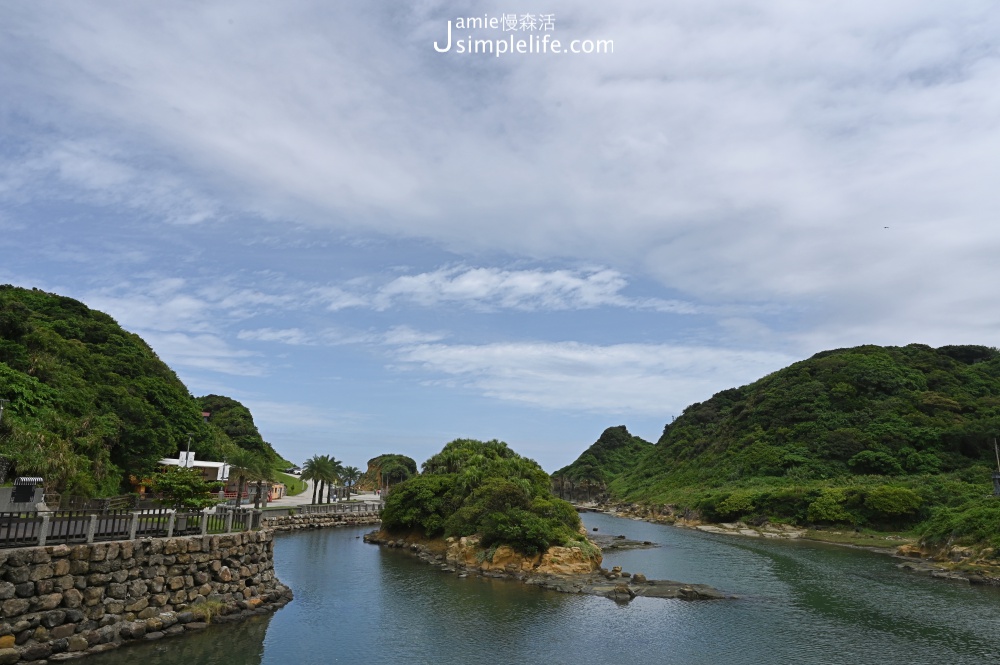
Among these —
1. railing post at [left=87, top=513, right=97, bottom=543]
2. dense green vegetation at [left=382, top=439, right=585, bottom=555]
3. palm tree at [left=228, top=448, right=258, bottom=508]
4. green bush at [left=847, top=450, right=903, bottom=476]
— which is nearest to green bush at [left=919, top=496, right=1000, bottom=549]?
green bush at [left=847, top=450, right=903, bottom=476]

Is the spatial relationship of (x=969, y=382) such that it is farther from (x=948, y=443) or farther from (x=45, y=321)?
(x=45, y=321)

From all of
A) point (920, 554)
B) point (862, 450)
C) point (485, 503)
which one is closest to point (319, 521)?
point (485, 503)

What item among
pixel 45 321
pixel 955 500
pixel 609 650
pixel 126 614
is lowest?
pixel 609 650

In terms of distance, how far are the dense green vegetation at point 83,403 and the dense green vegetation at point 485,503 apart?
2265 cm

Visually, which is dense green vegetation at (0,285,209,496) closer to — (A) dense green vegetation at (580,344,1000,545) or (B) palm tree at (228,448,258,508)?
(B) palm tree at (228,448,258,508)

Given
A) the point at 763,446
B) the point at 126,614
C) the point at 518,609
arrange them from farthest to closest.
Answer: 1. the point at 763,446
2. the point at 518,609
3. the point at 126,614

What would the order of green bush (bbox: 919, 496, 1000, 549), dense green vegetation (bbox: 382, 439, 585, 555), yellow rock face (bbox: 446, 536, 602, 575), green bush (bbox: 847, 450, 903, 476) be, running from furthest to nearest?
green bush (bbox: 847, 450, 903, 476) → green bush (bbox: 919, 496, 1000, 549) → dense green vegetation (bbox: 382, 439, 585, 555) → yellow rock face (bbox: 446, 536, 602, 575)

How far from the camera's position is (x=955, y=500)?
216 ft

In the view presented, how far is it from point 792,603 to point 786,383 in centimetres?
9957

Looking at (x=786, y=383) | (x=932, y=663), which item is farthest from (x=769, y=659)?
(x=786, y=383)

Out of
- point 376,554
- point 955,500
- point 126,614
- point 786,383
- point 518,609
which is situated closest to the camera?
point 126,614

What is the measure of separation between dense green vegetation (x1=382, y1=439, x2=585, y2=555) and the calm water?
218 inches

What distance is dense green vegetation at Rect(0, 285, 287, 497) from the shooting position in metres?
44.7

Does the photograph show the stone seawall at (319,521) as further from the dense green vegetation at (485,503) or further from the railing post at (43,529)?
the railing post at (43,529)
